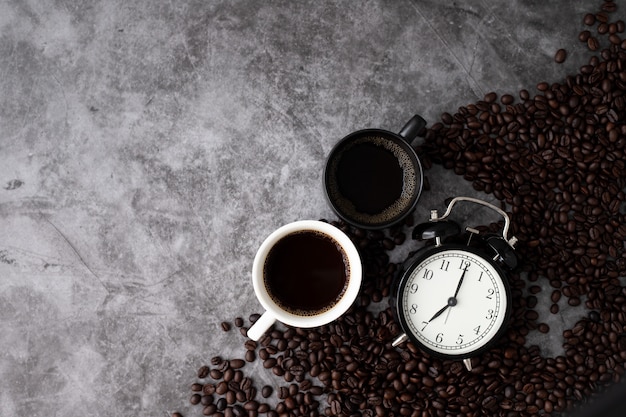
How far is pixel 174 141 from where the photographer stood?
1693 mm

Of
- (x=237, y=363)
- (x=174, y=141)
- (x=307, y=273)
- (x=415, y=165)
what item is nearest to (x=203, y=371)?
(x=237, y=363)

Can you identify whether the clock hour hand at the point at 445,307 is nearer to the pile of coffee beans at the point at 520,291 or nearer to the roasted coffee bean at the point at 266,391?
the pile of coffee beans at the point at 520,291

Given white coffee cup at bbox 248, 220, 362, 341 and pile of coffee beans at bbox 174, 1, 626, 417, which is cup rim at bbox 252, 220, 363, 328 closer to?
white coffee cup at bbox 248, 220, 362, 341

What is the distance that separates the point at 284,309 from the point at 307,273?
108 millimetres

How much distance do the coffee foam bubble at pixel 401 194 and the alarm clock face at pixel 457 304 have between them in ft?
0.51

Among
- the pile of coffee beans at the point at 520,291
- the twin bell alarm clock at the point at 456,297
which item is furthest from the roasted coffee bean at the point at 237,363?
the twin bell alarm clock at the point at 456,297

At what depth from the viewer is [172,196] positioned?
169cm

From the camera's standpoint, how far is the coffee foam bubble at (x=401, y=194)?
1567 mm

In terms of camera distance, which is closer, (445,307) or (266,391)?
(445,307)

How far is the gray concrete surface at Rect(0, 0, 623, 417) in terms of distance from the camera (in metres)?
1.67

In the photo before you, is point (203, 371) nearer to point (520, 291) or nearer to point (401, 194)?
point (401, 194)

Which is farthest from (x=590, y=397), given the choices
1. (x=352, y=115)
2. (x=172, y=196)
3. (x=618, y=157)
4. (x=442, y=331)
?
(x=172, y=196)

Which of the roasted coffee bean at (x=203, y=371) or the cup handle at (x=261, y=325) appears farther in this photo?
the roasted coffee bean at (x=203, y=371)

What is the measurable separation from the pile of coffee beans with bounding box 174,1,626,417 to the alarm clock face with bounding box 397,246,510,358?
101 mm
